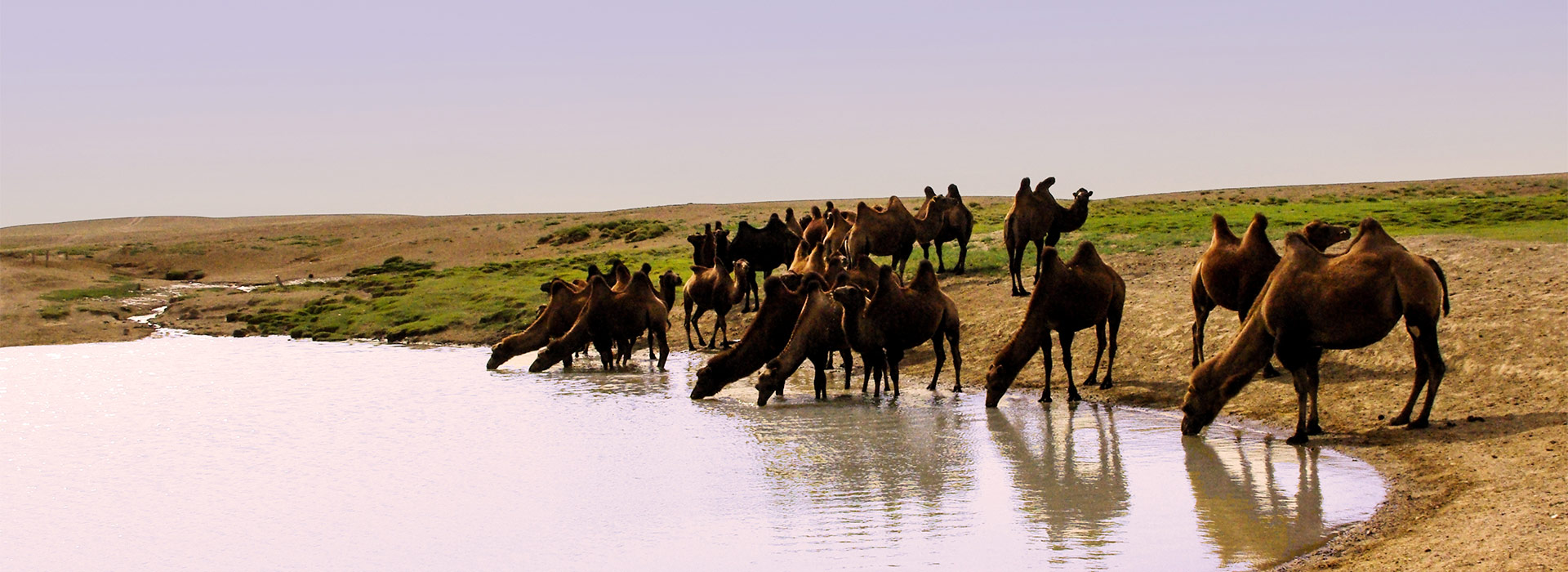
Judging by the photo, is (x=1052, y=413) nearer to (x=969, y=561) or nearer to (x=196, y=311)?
(x=969, y=561)

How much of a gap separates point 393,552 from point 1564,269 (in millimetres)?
14514

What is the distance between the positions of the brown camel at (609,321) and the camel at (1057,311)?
781 cm

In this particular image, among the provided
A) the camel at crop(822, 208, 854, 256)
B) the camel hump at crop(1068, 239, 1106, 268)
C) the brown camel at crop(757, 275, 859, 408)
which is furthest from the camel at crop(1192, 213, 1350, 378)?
the camel at crop(822, 208, 854, 256)

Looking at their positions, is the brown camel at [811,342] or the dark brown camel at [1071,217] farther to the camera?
the dark brown camel at [1071,217]

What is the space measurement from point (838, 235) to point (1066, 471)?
14.9 meters

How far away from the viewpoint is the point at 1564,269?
17.0 m

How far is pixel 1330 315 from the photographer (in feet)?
39.4

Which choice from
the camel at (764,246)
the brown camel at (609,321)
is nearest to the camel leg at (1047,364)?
the brown camel at (609,321)

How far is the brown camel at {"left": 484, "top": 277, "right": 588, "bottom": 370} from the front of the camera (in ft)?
77.9

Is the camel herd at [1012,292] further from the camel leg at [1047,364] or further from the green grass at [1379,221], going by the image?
the green grass at [1379,221]

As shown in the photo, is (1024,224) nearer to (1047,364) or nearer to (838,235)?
(838,235)

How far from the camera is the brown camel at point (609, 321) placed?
22.3 metres

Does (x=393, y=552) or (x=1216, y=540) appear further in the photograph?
(x=393, y=552)

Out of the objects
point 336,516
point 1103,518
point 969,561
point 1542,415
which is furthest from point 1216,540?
point 336,516
